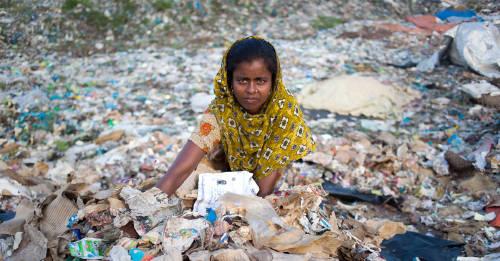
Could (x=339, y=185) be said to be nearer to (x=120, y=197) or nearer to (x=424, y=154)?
(x=424, y=154)

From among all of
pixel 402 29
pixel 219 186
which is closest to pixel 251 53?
pixel 219 186

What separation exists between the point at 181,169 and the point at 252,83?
648 millimetres

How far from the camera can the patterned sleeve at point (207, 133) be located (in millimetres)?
2031

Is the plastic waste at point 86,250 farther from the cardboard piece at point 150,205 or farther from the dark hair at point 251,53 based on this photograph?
the dark hair at point 251,53

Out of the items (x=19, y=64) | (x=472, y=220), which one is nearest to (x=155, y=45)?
(x=19, y=64)

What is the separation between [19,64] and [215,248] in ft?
19.6

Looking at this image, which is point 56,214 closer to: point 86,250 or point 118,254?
point 86,250

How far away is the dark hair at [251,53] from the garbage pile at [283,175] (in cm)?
65

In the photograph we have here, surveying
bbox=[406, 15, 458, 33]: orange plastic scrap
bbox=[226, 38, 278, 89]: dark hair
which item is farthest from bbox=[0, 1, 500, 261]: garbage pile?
bbox=[406, 15, 458, 33]: orange plastic scrap

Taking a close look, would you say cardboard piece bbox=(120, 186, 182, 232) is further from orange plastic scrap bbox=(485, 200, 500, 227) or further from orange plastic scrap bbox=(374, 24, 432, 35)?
orange plastic scrap bbox=(374, 24, 432, 35)

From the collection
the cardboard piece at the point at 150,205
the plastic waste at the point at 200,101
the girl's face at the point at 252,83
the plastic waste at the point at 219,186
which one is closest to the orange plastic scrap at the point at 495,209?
the plastic waste at the point at 219,186

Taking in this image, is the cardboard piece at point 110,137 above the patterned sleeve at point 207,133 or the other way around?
the other way around

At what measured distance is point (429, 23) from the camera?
26.8 ft

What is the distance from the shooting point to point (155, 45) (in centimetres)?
690
